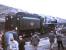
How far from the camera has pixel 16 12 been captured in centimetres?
159

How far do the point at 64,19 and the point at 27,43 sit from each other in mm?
508

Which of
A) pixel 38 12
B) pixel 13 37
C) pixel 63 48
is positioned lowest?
pixel 63 48

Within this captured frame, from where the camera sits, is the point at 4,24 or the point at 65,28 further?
the point at 65,28

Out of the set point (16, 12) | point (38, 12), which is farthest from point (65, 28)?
point (16, 12)

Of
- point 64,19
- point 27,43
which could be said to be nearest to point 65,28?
point 64,19

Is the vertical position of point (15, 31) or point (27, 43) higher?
point (15, 31)

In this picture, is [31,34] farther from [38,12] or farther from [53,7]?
[53,7]

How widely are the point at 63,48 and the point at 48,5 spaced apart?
0.52 metres

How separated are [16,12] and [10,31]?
0.69ft

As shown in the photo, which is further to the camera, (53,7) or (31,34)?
(53,7)

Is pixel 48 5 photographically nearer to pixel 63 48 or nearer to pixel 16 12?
pixel 16 12

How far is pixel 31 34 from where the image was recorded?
162 centimetres

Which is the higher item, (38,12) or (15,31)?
(38,12)

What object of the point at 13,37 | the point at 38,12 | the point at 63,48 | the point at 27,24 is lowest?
the point at 63,48
